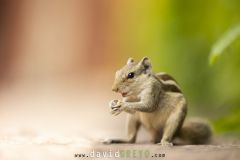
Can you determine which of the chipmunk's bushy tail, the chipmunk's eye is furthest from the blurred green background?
the chipmunk's eye

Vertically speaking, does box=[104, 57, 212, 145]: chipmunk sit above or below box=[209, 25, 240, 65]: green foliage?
below

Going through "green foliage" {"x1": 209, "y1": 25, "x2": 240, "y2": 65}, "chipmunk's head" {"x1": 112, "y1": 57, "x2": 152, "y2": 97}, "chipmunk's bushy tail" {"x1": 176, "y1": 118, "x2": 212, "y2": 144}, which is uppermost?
"green foliage" {"x1": 209, "y1": 25, "x2": 240, "y2": 65}

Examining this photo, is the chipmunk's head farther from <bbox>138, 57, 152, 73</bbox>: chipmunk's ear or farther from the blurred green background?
the blurred green background

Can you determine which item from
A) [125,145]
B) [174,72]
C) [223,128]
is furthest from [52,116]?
[223,128]

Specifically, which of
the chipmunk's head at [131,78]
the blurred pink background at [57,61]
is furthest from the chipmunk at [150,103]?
the blurred pink background at [57,61]

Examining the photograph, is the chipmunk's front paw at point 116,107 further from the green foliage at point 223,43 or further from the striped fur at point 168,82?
the green foliage at point 223,43

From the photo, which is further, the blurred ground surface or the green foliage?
the green foliage

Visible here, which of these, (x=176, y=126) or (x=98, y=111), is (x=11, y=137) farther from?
(x=176, y=126)
